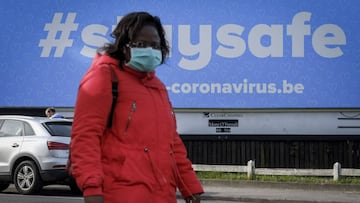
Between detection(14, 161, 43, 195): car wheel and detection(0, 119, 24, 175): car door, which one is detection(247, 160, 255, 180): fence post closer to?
detection(14, 161, 43, 195): car wheel

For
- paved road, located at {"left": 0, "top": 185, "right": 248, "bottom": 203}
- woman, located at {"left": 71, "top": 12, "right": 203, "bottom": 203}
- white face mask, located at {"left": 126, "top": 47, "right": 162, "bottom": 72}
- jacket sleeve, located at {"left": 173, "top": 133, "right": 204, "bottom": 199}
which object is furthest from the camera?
paved road, located at {"left": 0, "top": 185, "right": 248, "bottom": 203}

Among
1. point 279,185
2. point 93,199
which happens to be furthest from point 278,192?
point 93,199

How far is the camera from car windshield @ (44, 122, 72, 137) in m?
11.6

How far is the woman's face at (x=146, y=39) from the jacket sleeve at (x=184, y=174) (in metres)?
0.54

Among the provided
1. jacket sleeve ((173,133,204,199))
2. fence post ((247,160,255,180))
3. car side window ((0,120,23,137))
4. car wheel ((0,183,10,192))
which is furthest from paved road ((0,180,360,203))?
jacket sleeve ((173,133,204,199))

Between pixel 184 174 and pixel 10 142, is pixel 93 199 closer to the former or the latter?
pixel 184 174

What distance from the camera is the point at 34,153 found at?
37.3 feet

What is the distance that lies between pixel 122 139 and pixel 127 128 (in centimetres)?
6

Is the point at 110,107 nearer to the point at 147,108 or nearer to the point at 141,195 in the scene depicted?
the point at 147,108

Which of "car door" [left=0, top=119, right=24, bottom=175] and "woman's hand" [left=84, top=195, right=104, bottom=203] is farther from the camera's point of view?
"car door" [left=0, top=119, right=24, bottom=175]

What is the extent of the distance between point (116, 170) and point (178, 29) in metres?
15.7

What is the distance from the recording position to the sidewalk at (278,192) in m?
12.3

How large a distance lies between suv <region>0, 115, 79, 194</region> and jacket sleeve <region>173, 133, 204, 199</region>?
25.8ft

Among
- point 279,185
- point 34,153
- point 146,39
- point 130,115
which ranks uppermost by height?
point 34,153
